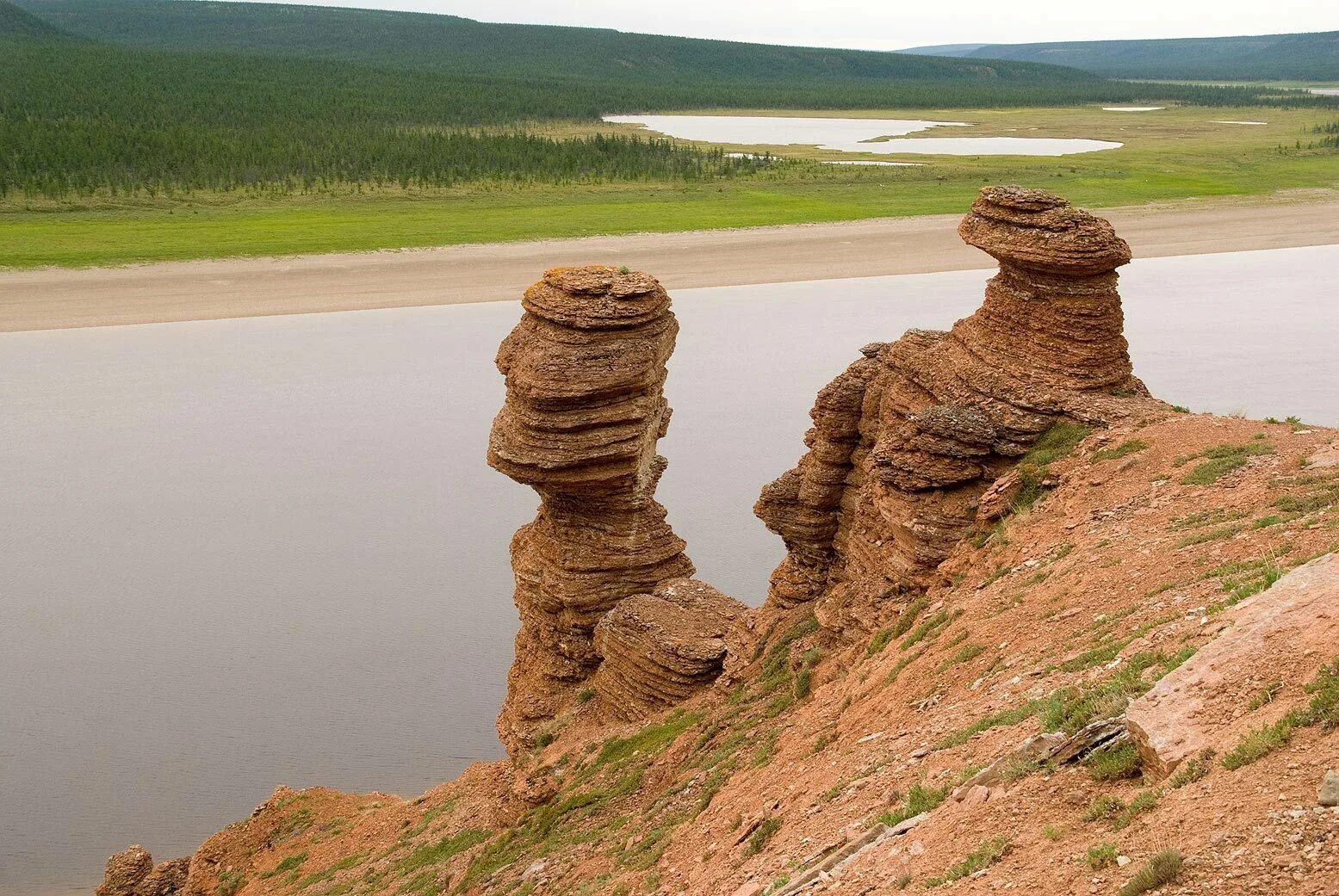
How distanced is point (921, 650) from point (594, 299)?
27.6 ft

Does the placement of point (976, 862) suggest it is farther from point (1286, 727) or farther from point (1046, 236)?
point (1046, 236)

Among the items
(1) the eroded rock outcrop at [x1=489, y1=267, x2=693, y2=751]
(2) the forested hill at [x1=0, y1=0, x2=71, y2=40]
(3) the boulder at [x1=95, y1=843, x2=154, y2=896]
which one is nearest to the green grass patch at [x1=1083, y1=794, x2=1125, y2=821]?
(1) the eroded rock outcrop at [x1=489, y1=267, x2=693, y2=751]

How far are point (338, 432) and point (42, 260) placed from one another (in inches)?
967

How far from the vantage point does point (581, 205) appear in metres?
74.6

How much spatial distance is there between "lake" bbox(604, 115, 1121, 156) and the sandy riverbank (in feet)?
137

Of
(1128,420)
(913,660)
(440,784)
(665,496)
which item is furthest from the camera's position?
(665,496)

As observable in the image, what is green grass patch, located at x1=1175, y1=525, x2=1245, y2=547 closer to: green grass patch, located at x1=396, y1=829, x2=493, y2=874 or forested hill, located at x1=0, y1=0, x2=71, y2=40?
green grass patch, located at x1=396, y1=829, x2=493, y2=874

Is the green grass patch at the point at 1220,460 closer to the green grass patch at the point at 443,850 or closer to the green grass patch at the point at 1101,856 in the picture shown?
the green grass patch at the point at 1101,856

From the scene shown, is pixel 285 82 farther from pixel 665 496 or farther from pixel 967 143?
pixel 665 496

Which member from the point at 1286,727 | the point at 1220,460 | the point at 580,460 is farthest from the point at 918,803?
the point at 580,460

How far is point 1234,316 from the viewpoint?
A: 49.7 m

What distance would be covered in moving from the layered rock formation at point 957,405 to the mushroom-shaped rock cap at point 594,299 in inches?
119

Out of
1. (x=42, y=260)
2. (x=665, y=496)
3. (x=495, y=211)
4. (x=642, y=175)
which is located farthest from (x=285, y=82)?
(x=665, y=496)

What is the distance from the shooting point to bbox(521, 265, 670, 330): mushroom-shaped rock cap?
66.9 feet
